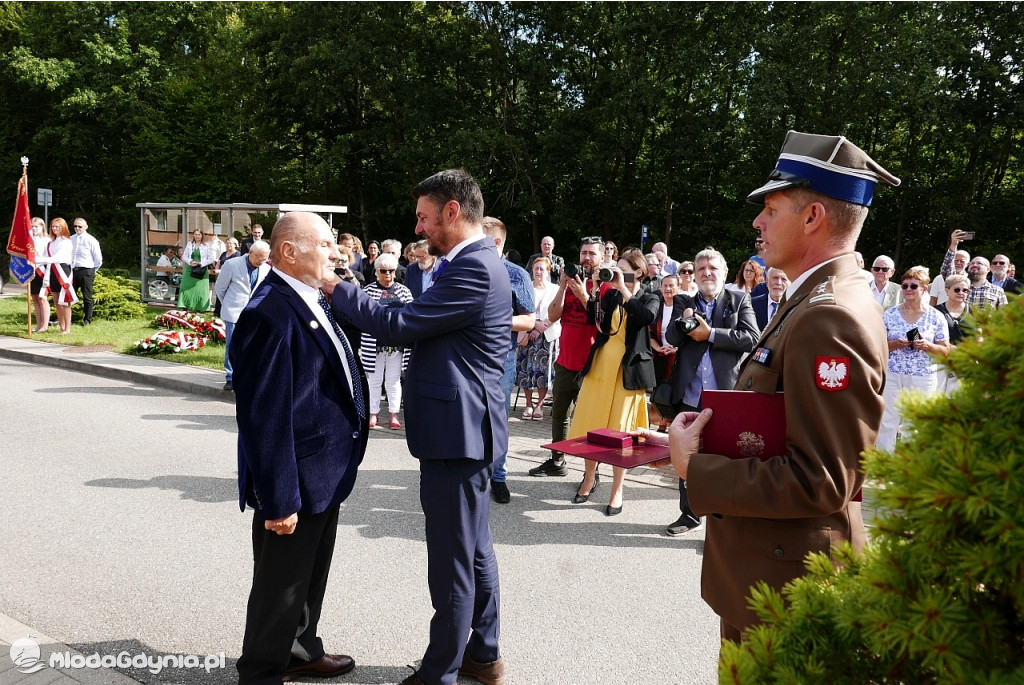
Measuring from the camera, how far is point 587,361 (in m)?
6.54

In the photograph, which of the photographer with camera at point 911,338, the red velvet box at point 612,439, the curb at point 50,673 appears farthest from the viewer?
the photographer with camera at point 911,338

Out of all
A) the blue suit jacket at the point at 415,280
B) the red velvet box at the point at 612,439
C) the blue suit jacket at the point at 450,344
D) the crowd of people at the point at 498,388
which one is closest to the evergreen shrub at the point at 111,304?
the blue suit jacket at the point at 415,280

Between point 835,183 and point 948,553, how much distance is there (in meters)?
1.07

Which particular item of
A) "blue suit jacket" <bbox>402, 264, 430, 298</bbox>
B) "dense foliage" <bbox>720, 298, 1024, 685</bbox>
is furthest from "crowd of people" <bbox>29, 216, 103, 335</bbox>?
"dense foliage" <bbox>720, 298, 1024, 685</bbox>

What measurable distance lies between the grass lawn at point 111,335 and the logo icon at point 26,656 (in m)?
8.95

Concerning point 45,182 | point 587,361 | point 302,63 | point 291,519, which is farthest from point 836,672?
point 45,182

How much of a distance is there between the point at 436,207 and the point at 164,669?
237 centimetres

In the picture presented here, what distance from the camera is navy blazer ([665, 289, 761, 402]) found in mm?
6109

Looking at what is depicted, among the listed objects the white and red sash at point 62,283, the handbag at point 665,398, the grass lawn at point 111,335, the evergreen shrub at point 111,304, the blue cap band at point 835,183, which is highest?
the blue cap band at point 835,183

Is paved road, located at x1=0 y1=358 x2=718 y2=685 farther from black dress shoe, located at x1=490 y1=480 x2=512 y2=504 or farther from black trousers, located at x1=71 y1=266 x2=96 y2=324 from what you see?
black trousers, located at x1=71 y1=266 x2=96 y2=324

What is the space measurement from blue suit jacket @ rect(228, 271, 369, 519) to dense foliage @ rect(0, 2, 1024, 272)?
877 inches

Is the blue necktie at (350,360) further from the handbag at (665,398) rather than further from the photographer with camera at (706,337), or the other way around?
the handbag at (665,398)

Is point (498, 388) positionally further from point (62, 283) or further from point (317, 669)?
point (62, 283)

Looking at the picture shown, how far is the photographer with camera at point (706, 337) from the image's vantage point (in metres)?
5.96
